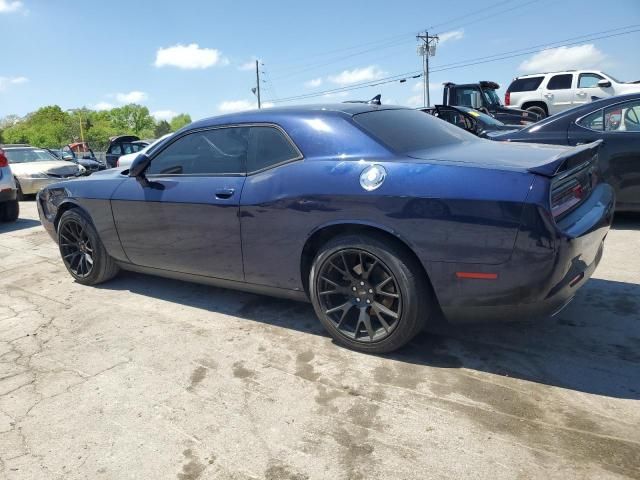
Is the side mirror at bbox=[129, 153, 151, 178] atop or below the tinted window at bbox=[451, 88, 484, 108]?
below

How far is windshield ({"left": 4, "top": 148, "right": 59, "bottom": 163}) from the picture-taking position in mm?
12430

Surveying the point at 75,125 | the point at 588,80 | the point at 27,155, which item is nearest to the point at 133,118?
the point at 75,125

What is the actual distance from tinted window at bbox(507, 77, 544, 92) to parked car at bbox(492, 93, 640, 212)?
1243 centimetres

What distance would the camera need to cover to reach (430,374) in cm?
273

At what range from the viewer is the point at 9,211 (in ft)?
28.2

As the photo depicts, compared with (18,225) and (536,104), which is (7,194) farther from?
(536,104)

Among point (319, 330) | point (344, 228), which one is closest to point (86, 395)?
point (319, 330)

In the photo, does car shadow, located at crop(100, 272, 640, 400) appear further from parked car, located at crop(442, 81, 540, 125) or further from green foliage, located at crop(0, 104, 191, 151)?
green foliage, located at crop(0, 104, 191, 151)

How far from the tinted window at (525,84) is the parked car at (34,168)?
46.1 ft

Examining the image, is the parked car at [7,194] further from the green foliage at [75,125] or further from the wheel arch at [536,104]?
the green foliage at [75,125]

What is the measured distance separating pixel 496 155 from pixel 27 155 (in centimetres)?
1317

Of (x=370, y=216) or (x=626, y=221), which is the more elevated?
(x=370, y=216)

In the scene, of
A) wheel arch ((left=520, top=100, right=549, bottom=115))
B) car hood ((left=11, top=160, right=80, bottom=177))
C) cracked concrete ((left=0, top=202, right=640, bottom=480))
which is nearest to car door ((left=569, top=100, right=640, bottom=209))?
cracked concrete ((left=0, top=202, right=640, bottom=480))

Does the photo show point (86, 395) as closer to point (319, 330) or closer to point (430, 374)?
point (319, 330)
